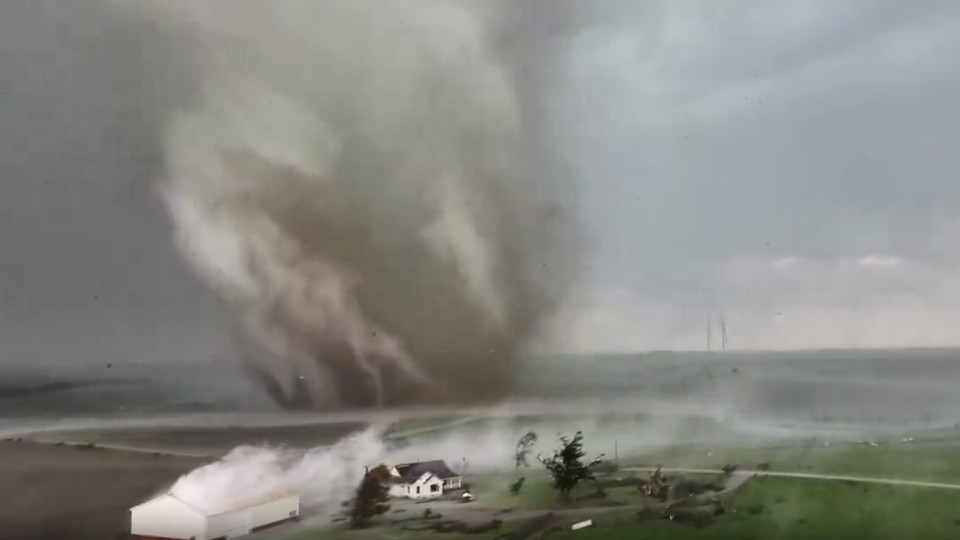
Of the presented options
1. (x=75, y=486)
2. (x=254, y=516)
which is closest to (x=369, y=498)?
(x=254, y=516)

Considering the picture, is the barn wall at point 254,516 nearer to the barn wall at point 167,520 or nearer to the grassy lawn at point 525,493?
the barn wall at point 167,520

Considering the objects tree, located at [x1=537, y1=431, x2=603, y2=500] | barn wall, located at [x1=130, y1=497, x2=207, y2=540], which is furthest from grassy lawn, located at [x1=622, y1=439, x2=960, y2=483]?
barn wall, located at [x1=130, y1=497, x2=207, y2=540]

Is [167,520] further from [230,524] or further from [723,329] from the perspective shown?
[723,329]

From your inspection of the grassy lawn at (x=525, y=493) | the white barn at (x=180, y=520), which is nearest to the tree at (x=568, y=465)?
the grassy lawn at (x=525, y=493)

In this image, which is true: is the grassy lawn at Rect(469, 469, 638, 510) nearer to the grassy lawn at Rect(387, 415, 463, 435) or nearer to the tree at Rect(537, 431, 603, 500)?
the tree at Rect(537, 431, 603, 500)

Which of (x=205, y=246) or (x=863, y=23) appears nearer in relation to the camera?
(x=205, y=246)

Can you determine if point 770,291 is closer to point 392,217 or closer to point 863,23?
point 863,23

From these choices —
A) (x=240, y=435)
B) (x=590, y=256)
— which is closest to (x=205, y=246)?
(x=240, y=435)
